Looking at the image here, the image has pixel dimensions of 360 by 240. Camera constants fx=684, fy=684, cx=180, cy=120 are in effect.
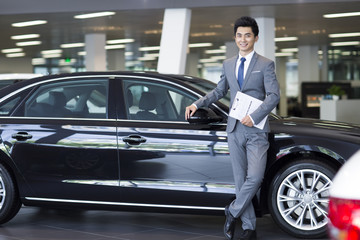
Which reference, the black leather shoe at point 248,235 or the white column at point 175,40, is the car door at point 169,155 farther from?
the white column at point 175,40

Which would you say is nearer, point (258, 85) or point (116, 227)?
point (258, 85)

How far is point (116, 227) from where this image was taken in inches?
260

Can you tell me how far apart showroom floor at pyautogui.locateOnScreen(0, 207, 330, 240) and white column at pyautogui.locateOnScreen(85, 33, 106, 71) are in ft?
56.9

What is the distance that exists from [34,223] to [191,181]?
1.89m

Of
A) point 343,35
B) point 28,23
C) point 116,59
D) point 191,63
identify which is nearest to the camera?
point 28,23

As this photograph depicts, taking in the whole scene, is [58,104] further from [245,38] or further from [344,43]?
[344,43]

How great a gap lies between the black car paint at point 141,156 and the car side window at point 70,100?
0.09 metres

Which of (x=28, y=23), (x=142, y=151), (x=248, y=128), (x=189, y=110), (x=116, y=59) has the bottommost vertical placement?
(x=142, y=151)

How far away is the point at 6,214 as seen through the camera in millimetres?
6555

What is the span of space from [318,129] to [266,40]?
12.8m

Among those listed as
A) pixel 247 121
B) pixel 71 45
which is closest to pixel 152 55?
pixel 71 45

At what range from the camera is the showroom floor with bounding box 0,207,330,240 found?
20.3 ft

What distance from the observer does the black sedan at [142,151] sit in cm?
587

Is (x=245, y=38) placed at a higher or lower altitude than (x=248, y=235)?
higher
